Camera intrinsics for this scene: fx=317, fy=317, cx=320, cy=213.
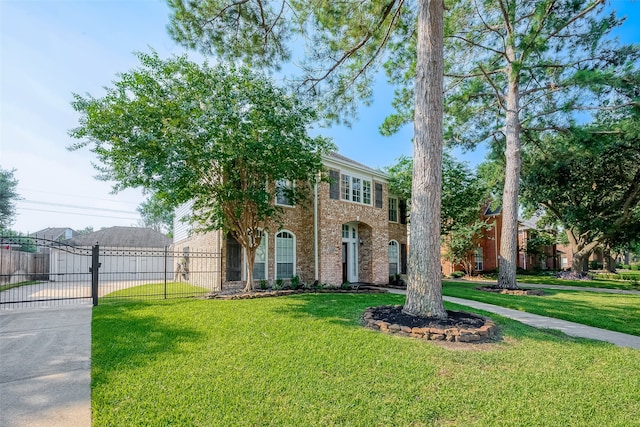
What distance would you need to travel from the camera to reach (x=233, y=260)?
1189 cm

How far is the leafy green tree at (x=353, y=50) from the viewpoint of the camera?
20.8ft

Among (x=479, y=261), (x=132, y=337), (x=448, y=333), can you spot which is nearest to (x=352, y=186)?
(x=448, y=333)

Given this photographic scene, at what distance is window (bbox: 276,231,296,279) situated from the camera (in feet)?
40.4

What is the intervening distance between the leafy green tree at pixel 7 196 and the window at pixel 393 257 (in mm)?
26903

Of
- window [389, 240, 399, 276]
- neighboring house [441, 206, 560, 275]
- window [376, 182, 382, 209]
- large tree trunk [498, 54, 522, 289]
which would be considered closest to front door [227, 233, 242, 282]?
window [376, 182, 382, 209]

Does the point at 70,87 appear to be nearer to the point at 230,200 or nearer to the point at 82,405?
the point at 230,200

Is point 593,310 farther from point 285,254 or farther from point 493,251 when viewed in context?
point 493,251

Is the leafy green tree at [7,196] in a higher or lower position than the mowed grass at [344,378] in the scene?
higher

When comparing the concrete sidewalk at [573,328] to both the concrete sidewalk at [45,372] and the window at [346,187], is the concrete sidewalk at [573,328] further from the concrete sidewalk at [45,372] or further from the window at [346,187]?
the concrete sidewalk at [45,372]

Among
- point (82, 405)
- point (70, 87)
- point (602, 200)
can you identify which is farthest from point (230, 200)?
point (602, 200)

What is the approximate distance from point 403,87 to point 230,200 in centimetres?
871

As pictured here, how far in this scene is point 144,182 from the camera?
874 centimetres

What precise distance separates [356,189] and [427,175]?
824 centimetres

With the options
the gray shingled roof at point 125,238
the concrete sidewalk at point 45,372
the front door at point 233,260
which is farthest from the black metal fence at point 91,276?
the concrete sidewalk at point 45,372
